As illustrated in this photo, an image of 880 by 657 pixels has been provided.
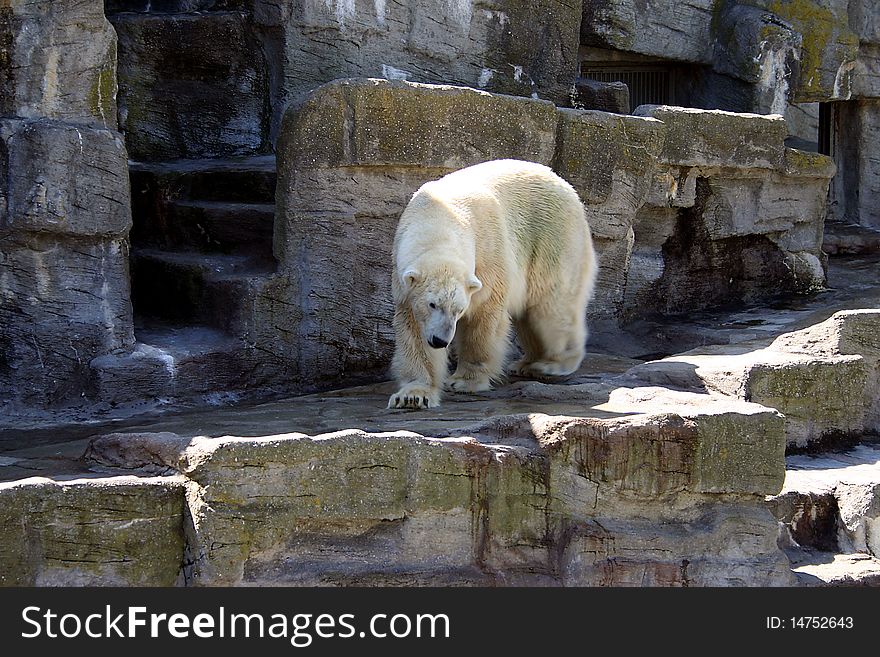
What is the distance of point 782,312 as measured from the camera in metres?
8.55

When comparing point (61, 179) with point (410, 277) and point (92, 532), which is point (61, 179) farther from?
point (92, 532)

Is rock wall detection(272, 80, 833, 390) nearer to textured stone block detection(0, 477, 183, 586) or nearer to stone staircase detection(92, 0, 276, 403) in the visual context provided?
stone staircase detection(92, 0, 276, 403)

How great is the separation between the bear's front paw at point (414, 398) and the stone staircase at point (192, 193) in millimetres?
1223

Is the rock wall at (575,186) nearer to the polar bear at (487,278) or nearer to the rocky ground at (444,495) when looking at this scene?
the polar bear at (487,278)

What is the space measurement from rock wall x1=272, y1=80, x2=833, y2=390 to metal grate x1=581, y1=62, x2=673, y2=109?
240 cm

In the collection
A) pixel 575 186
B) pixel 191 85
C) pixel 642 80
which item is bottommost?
pixel 575 186

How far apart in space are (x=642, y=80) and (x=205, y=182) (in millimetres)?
5592

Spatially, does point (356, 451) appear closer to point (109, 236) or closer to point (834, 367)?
point (109, 236)

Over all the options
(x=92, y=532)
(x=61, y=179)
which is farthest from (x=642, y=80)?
(x=92, y=532)

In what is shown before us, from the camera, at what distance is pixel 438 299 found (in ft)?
17.0

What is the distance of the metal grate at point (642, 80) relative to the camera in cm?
1120

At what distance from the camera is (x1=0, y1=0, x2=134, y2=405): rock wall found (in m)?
5.60

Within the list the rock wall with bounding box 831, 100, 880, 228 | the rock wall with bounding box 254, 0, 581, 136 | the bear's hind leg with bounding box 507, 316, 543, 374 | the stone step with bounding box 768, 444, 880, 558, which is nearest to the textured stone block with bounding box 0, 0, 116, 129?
the rock wall with bounding box 254, 0, 581, 136

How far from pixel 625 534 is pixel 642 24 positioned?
689 cm
